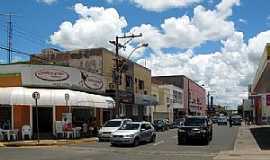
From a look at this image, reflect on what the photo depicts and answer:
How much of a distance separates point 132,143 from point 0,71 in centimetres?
1461

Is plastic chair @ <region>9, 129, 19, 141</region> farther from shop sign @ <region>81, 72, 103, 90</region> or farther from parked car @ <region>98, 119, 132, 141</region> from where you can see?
shop sign @ <region>81, 72, 103, 90</region>

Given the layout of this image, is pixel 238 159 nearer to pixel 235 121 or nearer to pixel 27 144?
pixel 27 144

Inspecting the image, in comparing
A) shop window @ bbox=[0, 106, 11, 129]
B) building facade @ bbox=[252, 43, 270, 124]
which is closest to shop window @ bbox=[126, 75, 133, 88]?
building facade @ bbox=[252, 43, 270, 124]

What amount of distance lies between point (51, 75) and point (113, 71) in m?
13.3

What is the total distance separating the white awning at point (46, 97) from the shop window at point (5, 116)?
1.52m

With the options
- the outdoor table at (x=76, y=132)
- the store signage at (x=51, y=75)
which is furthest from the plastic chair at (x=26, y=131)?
the store signage at (x=51, y=75)

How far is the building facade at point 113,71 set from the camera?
5566cm

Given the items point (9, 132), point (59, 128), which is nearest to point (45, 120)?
point (59, 128)

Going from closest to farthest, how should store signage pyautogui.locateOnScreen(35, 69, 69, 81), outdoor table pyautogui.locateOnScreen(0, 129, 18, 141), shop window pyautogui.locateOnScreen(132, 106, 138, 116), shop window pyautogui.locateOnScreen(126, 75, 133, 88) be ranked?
outdoor table pyautogui.locateOnScreen(0, 129, 18, 141)
store signage pyautogui.locateOnScreen(35, 69, 69, 81)
shop window pyautogui.locateOnScreen(126, 75, 133, 88)
shop window pyautogui.locateOnScreen(132, 106, 138, 116)

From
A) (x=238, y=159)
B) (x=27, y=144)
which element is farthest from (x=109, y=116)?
(x=238, y=159)

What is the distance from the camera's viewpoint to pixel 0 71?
143 ft

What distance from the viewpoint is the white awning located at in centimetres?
4025

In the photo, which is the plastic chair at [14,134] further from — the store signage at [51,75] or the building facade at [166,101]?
the building facade at [166,101]

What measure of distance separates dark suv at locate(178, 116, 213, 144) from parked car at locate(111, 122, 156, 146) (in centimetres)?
232
